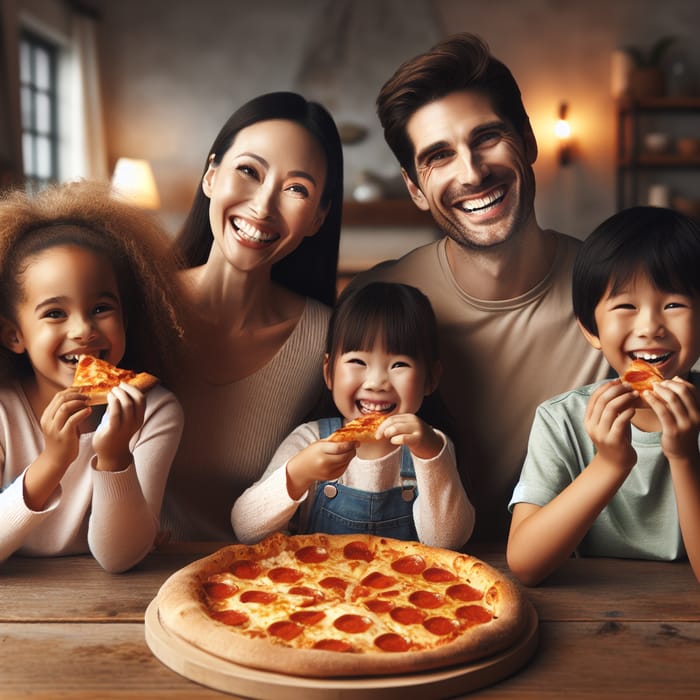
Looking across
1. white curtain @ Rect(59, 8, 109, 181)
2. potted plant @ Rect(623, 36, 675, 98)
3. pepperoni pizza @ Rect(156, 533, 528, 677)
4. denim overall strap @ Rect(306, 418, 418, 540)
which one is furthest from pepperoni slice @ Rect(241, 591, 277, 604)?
potted plant @ Rect(623, 36, 675, 98)

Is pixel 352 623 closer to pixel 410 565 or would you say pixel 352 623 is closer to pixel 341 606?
pixel 341 606

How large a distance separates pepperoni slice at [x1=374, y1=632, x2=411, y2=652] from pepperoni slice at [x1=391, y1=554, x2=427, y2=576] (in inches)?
10.0

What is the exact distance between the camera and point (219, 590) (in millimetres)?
1304

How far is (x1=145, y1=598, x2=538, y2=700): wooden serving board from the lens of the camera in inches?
40.7

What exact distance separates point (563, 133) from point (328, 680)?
6.59m

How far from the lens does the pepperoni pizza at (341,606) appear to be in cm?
107

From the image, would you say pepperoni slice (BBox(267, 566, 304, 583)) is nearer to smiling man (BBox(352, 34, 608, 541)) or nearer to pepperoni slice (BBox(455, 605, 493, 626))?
pepperoni slice (BBox(455, 605, 493, 626))

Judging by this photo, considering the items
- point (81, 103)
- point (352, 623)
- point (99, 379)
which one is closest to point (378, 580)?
point (352, 623)

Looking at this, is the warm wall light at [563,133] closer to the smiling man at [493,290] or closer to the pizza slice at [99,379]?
the smiling man at [493,290]

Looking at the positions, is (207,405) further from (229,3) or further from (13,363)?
(229,3)

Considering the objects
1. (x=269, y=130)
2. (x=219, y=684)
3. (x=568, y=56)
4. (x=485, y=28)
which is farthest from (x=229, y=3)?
(x=219, y=684)

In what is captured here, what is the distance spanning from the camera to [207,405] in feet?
6.09

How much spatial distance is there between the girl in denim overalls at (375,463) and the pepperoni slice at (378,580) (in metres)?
0.23

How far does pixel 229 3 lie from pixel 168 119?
108 centimetres
